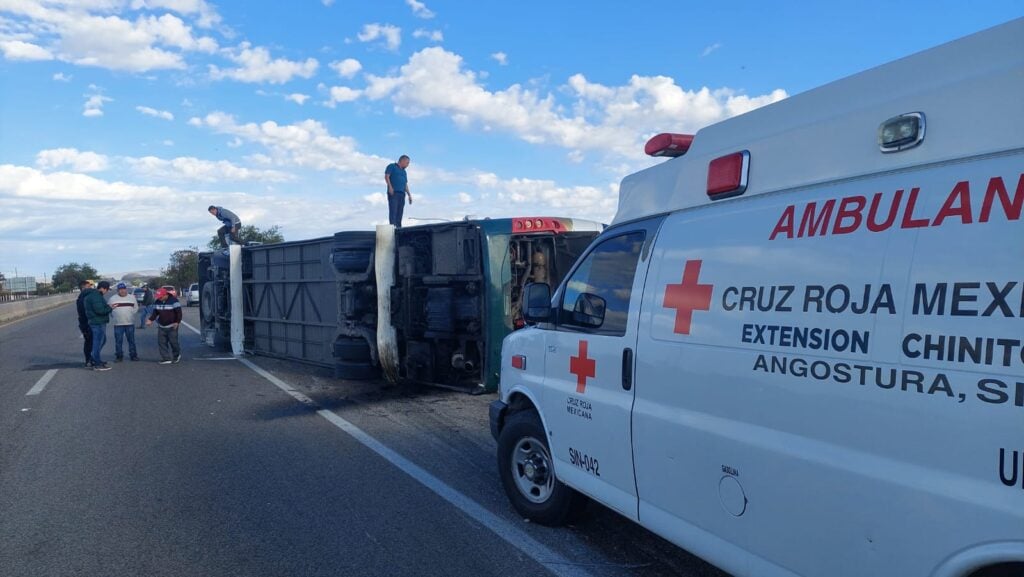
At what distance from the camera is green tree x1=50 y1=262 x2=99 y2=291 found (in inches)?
4639

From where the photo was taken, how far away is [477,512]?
4965 mm

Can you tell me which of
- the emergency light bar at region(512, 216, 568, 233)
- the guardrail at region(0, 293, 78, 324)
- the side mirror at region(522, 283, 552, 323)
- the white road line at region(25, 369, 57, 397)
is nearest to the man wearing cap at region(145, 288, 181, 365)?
the white road line at region(25, 369, 57, 397)

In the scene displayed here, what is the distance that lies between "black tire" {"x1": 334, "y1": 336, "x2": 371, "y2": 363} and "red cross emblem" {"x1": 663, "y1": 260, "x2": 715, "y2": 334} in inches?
288

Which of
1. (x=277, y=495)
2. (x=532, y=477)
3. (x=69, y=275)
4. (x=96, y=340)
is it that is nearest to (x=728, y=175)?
(x=532, y=477)

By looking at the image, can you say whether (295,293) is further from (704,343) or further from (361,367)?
(704,343)

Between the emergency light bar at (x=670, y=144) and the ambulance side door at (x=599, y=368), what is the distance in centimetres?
38

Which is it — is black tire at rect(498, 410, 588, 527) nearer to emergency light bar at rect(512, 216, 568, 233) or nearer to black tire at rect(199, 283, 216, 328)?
emergency light bar at rect(512, 216, 568, 233)

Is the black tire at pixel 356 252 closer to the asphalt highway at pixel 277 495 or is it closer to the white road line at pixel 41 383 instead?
the asphalt highway at pixel 277 495

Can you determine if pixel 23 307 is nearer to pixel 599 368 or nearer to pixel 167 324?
pixel 167 324

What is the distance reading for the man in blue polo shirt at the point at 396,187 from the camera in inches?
514

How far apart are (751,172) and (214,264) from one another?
1487 centimetres

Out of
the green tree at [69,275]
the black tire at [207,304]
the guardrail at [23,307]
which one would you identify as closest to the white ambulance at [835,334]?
the black tire at [207,304]

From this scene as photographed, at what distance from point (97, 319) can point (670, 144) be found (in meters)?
12.6

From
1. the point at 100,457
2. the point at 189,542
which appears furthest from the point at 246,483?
the point at 100,457
